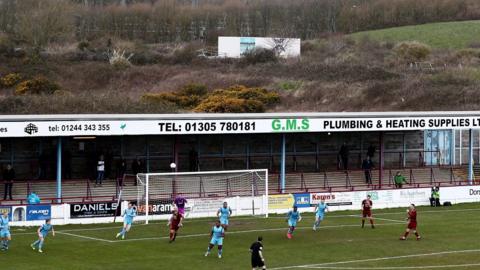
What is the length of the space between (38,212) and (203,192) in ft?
29.9

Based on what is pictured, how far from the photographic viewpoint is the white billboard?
121 meters

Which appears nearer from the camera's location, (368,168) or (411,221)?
(411,221)

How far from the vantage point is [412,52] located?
119250 millimetres

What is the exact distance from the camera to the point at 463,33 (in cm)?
13438

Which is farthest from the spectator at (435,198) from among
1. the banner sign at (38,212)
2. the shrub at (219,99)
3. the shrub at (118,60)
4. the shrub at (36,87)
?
the shrub at (118,60)

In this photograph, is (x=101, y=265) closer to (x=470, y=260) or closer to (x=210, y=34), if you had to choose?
(x=470, y=260)

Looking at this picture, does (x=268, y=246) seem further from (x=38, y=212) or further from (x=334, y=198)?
(x=334, y=198)

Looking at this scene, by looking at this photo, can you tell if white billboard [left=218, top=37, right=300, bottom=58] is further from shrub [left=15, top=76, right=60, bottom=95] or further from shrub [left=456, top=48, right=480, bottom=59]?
shrub [left=15, top=76, right=60, bottom=95]

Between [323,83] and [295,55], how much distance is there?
21099 millimetres

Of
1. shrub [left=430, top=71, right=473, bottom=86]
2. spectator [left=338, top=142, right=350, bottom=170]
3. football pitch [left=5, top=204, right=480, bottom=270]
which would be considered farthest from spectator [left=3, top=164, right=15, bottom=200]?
shrub [left=430, top=71, right=473, bottom=86]

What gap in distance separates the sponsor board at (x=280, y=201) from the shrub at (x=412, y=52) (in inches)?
2783

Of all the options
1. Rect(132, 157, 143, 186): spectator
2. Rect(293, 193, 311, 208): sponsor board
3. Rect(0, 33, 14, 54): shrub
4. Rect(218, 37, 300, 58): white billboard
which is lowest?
Rect(293, 193, 311, 208): sponsor board

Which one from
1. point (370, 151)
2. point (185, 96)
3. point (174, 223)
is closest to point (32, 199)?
point (174, 223)

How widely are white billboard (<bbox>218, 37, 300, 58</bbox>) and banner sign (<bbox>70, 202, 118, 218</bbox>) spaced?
78.1m
